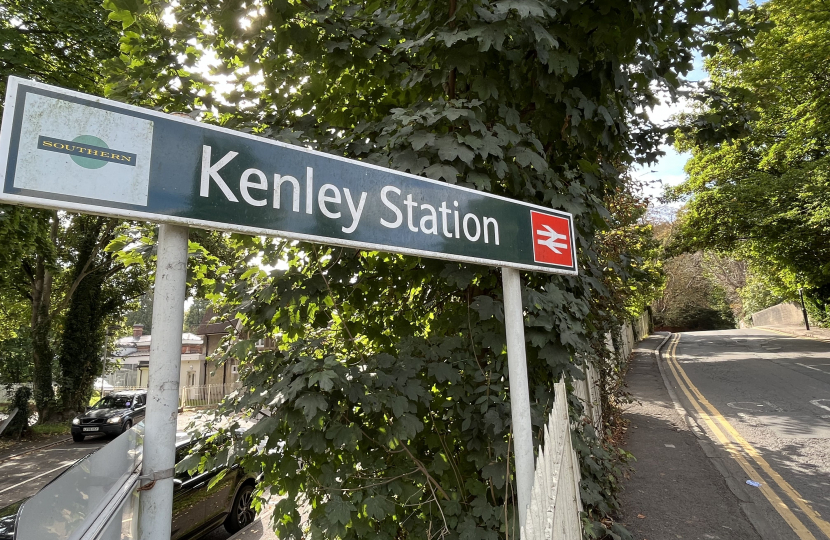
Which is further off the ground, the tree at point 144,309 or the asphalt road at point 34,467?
the tree at point 144,309

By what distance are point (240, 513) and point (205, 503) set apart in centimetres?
84

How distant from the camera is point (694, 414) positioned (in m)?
8.78

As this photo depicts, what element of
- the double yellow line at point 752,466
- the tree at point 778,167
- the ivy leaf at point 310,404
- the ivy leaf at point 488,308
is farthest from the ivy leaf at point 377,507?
the tree at point 778,167

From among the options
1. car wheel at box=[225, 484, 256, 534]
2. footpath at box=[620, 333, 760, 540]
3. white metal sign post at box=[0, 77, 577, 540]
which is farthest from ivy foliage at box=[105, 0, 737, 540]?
car wheel at box=[225, 484, 256, 534]

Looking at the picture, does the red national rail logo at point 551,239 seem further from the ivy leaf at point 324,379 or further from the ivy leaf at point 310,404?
the ivy leaf at point 310,404

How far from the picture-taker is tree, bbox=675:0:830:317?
14891 millimetres

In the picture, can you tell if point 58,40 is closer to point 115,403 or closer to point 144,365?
point 115,403

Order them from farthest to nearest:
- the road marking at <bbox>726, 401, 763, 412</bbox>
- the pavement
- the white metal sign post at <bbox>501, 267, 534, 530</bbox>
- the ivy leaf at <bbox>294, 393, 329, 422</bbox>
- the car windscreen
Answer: the car windscreen → the road marking at <bbox>726, 401, 763, 412</bbox> → the pavement → the ivy leaf at <bbox>294, 393, 329, 422</bbox> → the white metal sign post at <bbox>501, 267, 534, 530</bbox>

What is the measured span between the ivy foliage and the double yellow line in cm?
267

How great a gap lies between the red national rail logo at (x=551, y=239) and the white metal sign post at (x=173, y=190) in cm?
42

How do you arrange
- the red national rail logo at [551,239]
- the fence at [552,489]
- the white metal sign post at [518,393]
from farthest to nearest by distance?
the red national rail logo at [551,239] → the white metal sign post at [518,393] → the fence at [552,489]

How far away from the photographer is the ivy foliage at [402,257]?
7.92 ft

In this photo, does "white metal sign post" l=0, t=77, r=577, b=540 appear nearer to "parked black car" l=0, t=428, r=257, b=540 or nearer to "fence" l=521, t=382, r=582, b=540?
"fence" l=521, t=382, r=582, b=540

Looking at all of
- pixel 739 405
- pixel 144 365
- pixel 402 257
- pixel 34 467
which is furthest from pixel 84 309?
pixel 144 365
